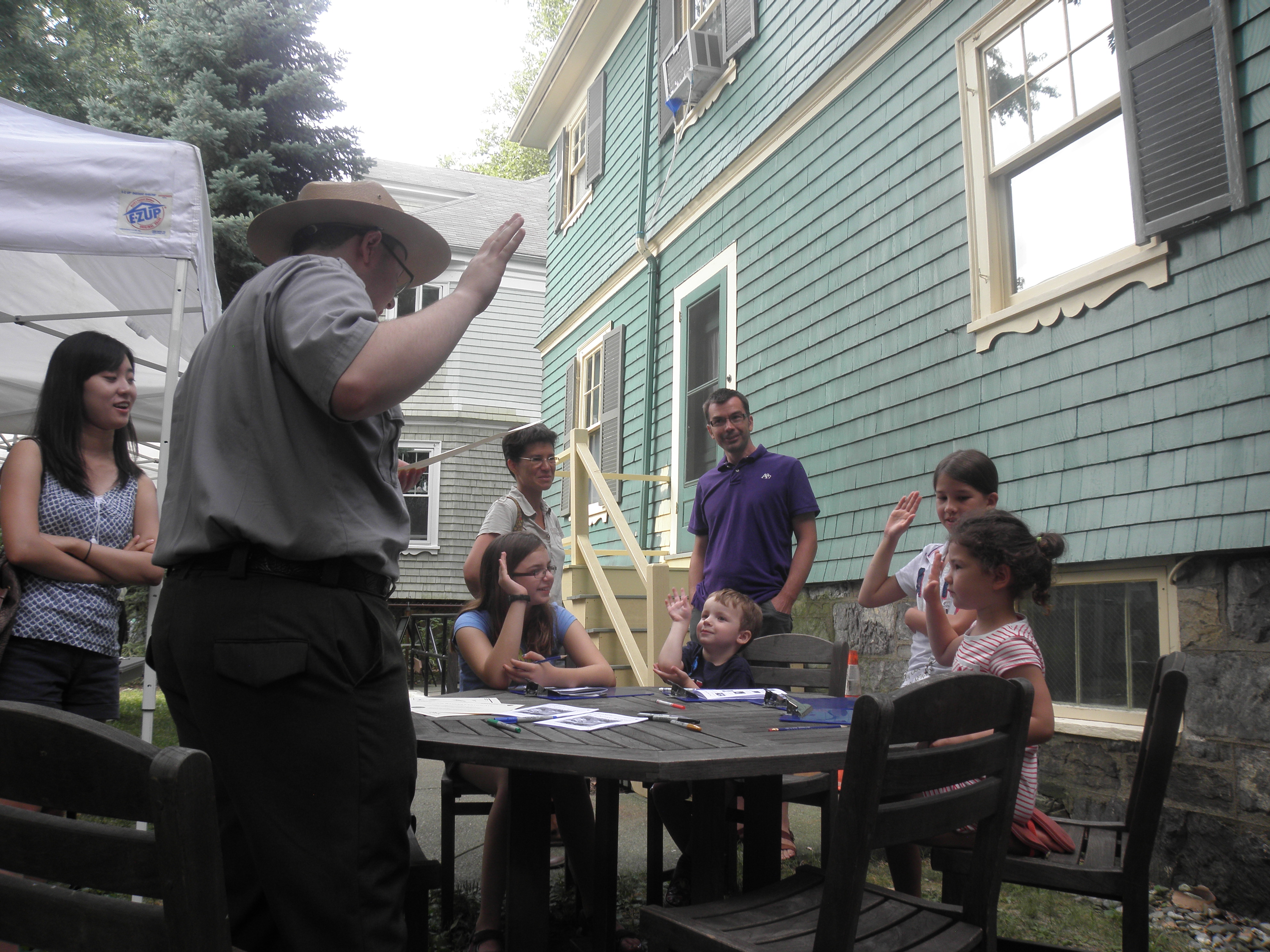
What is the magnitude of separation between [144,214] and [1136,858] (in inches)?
149

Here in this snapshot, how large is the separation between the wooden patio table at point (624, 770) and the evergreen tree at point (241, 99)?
35.2 ft

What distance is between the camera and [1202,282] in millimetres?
3826

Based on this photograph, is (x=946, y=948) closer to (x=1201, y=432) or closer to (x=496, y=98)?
(x=1201, y=432)

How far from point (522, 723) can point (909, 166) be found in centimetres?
465

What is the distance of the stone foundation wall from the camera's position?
343 centimetres

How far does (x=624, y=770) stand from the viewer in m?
1.75

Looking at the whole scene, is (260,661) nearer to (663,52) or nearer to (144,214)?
(144,214)

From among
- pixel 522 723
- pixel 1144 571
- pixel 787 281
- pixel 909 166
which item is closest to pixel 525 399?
pixel 787 281

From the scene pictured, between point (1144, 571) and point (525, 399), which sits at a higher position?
point (525, 399)

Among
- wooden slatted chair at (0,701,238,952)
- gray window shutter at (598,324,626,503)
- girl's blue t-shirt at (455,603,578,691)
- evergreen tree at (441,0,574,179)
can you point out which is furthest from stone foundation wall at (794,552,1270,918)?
evergreen tree at (441,0,574,179)

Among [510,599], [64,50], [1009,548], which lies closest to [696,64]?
[510,599]

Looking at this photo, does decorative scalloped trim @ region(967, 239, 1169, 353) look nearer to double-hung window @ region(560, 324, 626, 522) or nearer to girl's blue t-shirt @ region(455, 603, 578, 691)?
girl's blue t-shirt @ region(455, 603, 578, 691)

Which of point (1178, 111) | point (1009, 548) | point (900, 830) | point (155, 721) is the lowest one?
point (155, 721)

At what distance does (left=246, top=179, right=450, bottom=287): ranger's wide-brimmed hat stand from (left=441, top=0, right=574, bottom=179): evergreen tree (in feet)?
85.5
